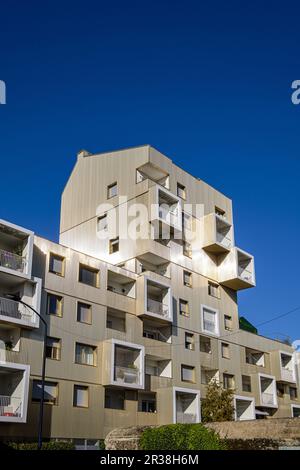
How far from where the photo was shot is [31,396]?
3375cm

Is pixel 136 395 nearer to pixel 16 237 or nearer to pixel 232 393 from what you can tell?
pixel 232 393

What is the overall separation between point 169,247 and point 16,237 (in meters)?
14.6

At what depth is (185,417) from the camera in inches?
1671

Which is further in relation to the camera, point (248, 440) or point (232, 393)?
point (232, 393)

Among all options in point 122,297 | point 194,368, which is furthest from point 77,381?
point 194,368

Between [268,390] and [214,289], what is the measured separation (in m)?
11.2

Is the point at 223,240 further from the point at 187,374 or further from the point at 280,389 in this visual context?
the point at 280,389

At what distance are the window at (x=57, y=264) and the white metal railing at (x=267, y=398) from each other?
24.3 m

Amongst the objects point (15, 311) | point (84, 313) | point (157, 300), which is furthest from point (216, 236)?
point (15, 311)

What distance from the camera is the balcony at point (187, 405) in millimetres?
42125

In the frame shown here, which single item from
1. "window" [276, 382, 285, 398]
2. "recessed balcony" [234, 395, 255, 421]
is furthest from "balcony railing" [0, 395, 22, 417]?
"window" [276, 382, 285, 398]
